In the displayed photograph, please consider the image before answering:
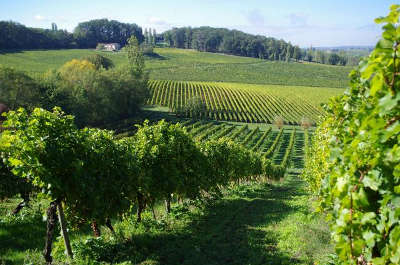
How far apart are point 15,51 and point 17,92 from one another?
269ft

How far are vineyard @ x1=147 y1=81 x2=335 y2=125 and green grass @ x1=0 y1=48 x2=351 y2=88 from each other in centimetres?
2169

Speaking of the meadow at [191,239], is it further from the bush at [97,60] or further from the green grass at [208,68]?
the green grass at [208,68]

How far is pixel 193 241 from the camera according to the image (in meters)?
10.7

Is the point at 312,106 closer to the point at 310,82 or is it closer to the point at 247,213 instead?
the point at 310,82

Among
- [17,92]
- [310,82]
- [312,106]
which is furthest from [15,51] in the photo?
[310,82]

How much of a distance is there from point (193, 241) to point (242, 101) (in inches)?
3223

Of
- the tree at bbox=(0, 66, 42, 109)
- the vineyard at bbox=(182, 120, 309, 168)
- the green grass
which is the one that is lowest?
the vineyard at bbox=(182, 120, 309, 168)

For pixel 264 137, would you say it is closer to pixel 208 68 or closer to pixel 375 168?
pixel 375 168

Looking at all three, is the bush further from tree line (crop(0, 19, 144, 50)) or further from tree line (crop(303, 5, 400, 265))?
tree line (crop(303, 5, 400, 265))

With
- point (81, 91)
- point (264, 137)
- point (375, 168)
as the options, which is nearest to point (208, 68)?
point (264, 137)

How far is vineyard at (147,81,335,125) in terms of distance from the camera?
79688 millimetres

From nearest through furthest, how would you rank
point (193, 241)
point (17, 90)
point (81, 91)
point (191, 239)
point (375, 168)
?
point (375, 168)
point (193, 241)
point (191, 239)
point (17, 90)
point (81, 91)

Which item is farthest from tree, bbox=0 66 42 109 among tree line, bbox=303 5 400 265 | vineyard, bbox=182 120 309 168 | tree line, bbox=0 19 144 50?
tree line, bbox=0 19 144 50

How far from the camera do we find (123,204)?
31.3 ft
